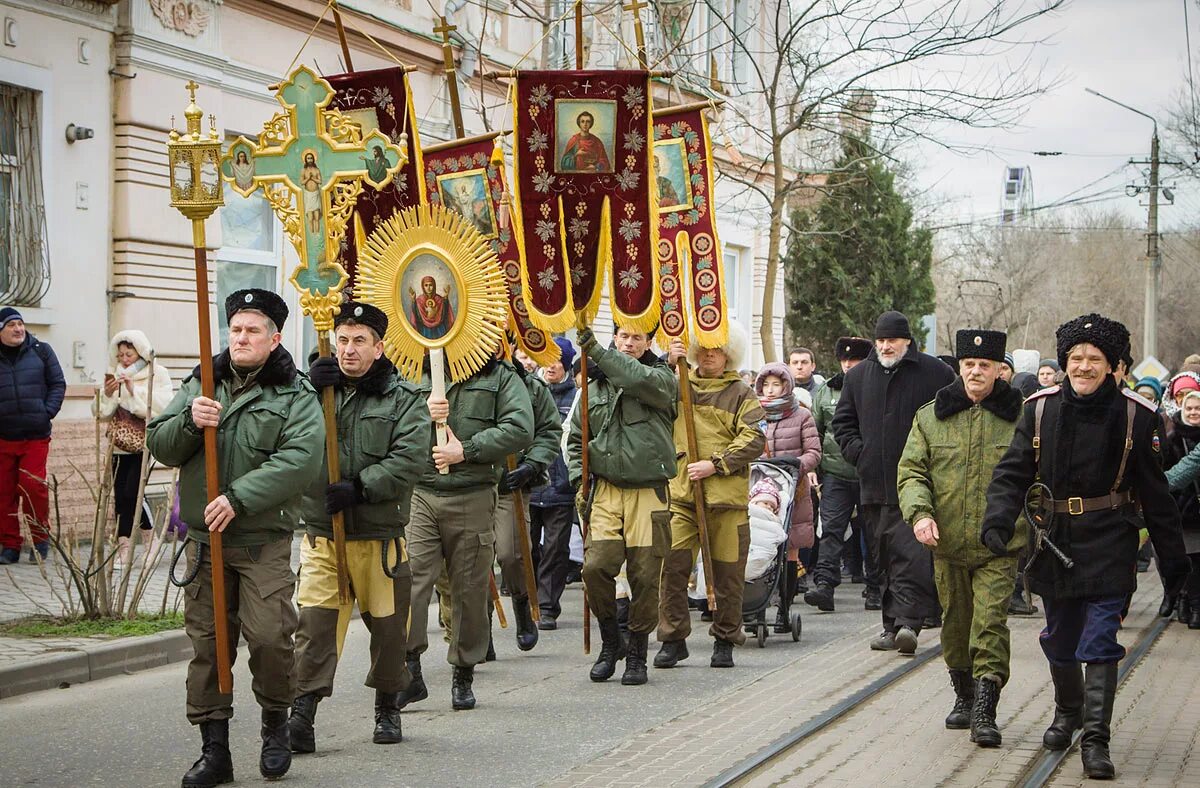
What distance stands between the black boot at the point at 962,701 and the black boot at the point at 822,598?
4774 mm

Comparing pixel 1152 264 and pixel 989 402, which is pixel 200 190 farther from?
pixel 1152 264

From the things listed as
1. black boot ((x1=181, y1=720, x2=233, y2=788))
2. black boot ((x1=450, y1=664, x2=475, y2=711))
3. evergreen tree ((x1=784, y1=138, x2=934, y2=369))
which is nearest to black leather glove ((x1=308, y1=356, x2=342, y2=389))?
black boot ((x1=181, y1=720, x2=233, y2=788))

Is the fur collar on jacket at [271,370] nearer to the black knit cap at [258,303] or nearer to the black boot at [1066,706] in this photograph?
the black knit cap at [258,303]

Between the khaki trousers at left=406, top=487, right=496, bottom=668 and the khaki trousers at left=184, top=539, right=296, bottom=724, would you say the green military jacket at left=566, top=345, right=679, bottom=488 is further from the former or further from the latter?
the khaki trousers at left=184, top=539, right=296, bottom=724

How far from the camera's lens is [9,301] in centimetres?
1385

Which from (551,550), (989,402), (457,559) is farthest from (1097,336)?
(551,550)

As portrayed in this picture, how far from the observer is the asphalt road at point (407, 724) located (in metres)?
6.83

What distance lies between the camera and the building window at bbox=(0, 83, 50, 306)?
13922mm

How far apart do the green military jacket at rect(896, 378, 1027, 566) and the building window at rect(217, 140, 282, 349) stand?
10198 millimetres

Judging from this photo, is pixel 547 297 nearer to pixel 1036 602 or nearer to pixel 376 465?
pixel 376 465

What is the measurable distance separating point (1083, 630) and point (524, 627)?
4126mm

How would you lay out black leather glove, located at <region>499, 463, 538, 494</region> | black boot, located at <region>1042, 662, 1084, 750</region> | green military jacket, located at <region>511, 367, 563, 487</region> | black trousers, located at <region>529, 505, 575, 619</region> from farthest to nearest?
black trousers, located at <region>529, 505, 575, 619</region>
green military jacket, located at <region>511, 367, 563, 487</region>
black leather glove, located at <region>499, 463, 538, 494</region>
black boot, located at <region>1042, 662, 1084, 750</region>

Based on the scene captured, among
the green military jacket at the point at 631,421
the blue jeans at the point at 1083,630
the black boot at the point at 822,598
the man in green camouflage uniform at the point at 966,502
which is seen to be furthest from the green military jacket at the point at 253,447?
the black boot at the point at 822,598

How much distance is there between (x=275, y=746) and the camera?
667cm
